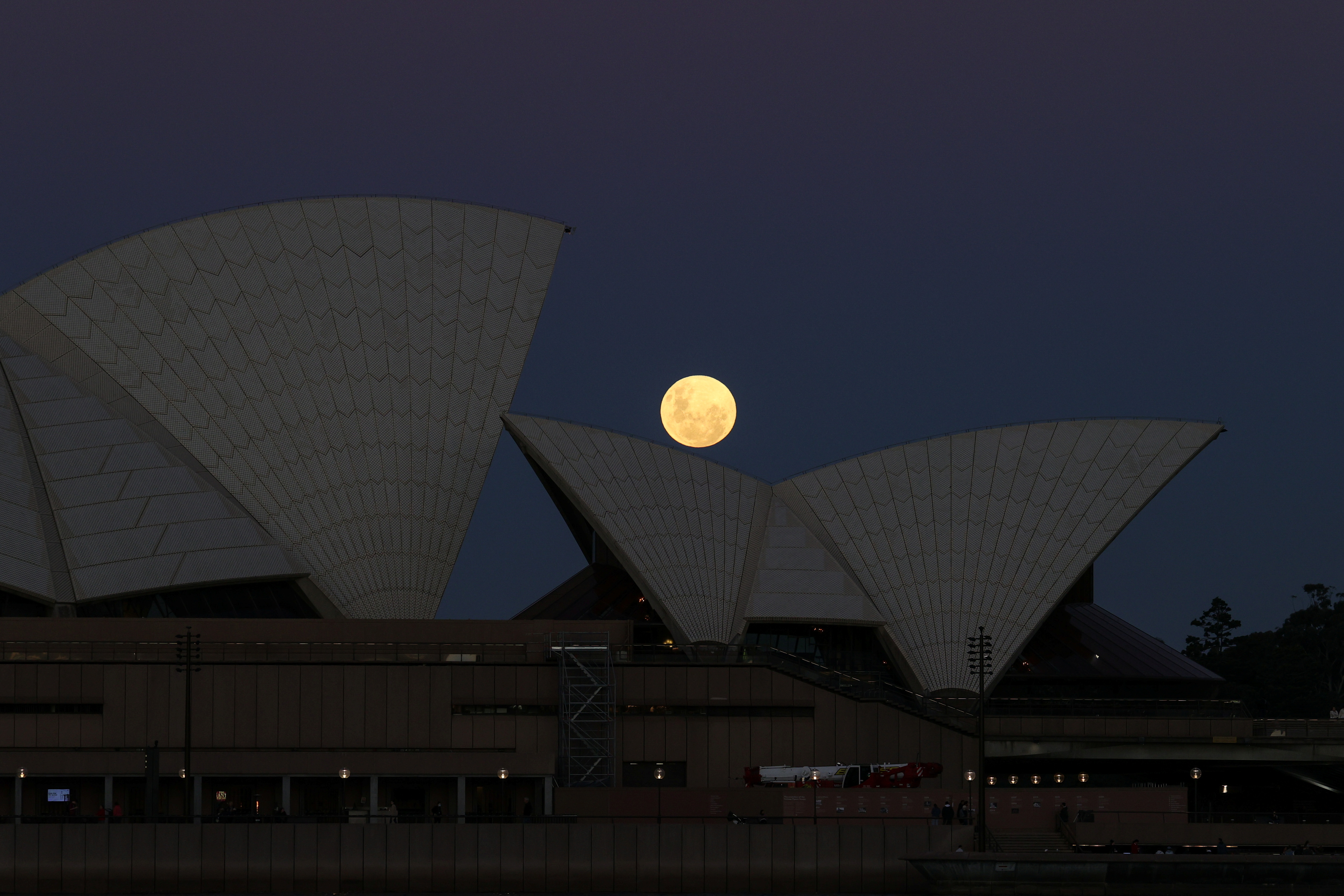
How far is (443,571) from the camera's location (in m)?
53.8

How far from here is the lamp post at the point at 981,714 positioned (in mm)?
40875

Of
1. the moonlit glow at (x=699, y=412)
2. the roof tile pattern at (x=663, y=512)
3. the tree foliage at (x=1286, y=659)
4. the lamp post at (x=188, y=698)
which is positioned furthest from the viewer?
the tree foliage at (x=1286, y=659)

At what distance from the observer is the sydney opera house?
1917 inches

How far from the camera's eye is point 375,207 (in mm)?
57719

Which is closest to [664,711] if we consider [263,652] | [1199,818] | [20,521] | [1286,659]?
[263,652]

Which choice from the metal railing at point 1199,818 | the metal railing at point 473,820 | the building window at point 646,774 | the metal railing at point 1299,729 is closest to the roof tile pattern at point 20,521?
the metal railing at point 473,820

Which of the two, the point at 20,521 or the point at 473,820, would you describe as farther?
the point at 20,521

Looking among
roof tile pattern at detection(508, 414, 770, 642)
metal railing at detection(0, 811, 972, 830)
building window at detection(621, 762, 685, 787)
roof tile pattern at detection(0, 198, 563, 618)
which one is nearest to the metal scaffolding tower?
building window at detection(621, 762, 685, 787)

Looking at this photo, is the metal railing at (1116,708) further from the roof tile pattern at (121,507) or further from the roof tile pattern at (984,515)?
the roof tile pattern at (121,507)

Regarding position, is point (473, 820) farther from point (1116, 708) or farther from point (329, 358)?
point (1116, 708)

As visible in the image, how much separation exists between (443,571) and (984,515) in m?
18.5

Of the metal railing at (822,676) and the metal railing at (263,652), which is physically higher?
the metal railing at (263,652)

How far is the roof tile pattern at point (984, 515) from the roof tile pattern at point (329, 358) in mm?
12362

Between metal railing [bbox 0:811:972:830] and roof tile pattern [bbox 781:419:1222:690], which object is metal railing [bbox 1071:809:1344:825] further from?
roof tile pattern [bbox 781:419:1222:690]
